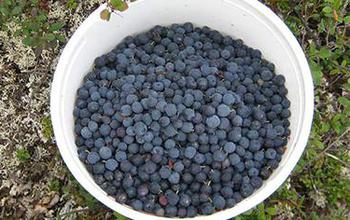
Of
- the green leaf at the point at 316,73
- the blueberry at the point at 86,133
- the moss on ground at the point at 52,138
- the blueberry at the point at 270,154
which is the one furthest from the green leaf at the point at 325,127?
the blueberry at the point at 86,133

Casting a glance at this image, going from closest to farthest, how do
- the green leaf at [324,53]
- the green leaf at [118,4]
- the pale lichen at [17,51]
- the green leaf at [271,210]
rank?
1. the green leaf at [118,4]
2. the green leaf at [271,210]
3. the green leaf at [324,53]
4. the pale lichen at [17,51]

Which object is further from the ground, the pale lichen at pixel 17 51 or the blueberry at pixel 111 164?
the blueberry at pixel 111 164

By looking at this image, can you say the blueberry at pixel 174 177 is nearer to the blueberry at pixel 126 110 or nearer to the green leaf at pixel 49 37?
the blueberry at pixel 126 110

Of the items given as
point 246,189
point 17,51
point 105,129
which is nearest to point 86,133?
point 105,129

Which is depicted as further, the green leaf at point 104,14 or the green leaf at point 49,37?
the green leaf at point 49,37

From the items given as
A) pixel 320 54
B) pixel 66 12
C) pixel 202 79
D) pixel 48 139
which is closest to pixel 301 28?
pixel 320 54

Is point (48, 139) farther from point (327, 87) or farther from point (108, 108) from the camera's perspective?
point (327, 87)

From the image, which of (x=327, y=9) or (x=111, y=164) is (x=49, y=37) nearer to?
(x=111, y=164)

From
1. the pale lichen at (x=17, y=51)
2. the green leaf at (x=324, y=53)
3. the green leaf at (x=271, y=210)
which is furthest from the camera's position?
the pale lichen at (x=17, y=51)
